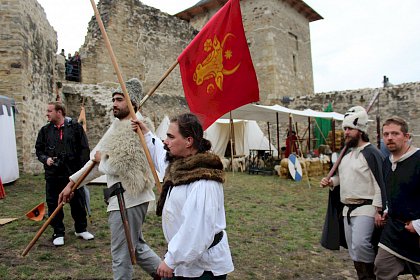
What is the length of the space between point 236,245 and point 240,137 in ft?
38.3

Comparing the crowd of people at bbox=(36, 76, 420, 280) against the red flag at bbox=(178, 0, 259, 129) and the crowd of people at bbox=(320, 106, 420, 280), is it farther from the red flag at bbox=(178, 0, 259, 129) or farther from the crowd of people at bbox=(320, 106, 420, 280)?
the red flag at bbox=(178, 0, 259, 129)

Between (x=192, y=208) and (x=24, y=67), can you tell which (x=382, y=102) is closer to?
(x=24, y=67)

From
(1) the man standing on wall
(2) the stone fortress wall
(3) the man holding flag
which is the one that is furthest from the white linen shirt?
(2) the stone fortress wall

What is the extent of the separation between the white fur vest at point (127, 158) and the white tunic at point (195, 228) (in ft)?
2.55

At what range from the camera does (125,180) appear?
258 centimetres

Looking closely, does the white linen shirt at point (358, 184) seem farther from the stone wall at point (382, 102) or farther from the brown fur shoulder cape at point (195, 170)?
the stone wall at point (382, 102)

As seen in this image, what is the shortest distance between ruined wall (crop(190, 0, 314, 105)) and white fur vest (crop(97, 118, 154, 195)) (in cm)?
1680

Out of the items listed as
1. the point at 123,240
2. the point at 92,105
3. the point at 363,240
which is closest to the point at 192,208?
the point at 123,240

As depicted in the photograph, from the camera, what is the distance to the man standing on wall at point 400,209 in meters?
2.47

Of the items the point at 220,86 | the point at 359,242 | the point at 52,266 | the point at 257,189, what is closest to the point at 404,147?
the point at 359,242

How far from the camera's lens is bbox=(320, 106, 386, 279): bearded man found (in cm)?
293

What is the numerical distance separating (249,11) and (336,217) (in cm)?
1829

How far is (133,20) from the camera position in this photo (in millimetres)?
15820

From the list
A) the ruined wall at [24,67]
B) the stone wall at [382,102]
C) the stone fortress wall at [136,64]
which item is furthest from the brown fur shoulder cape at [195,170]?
the stone wall at [382,102]
